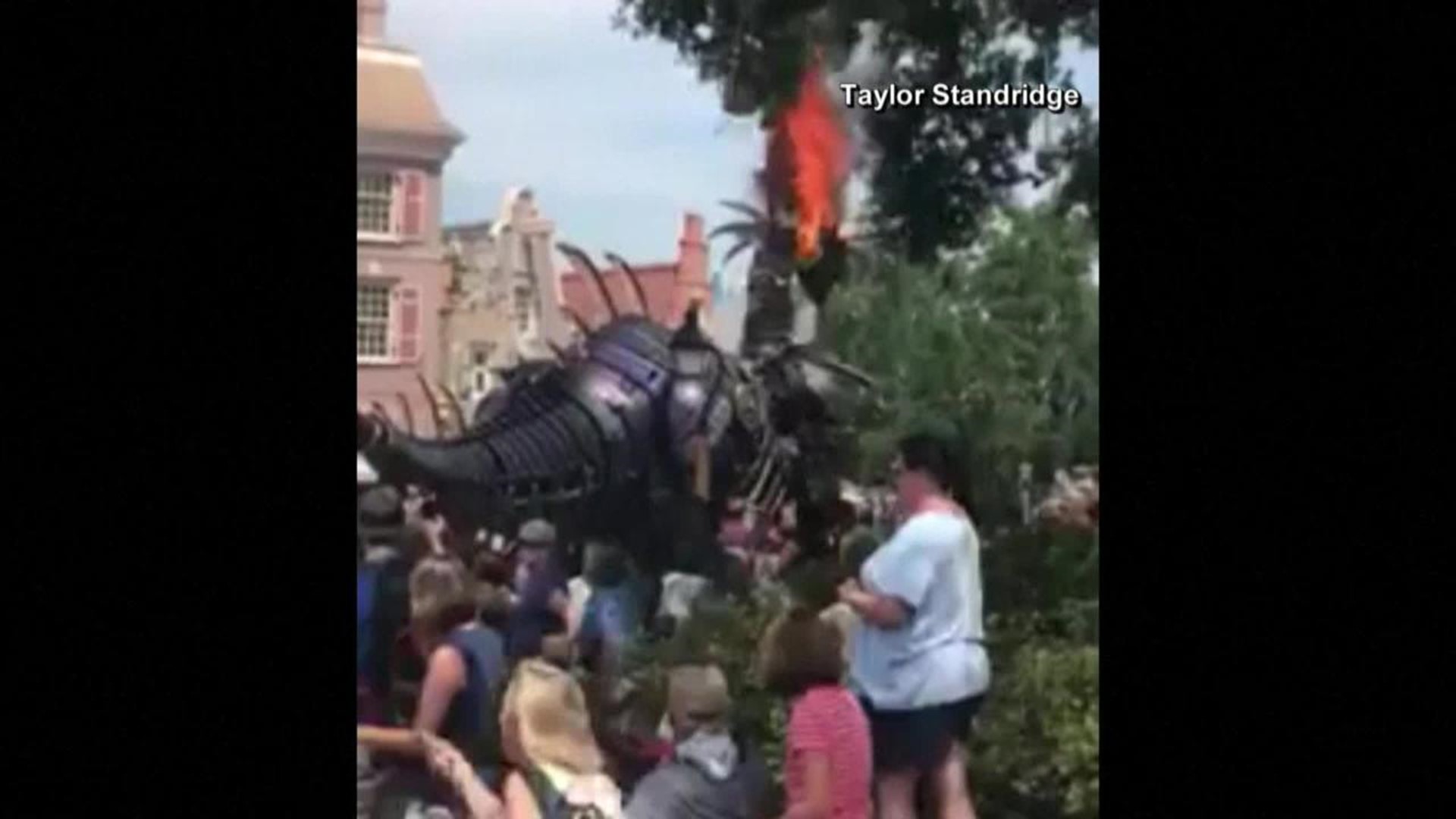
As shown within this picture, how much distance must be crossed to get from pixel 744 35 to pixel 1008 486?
3.82 feet

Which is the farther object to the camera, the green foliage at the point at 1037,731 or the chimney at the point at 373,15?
the green foliage at the point at 1037,731

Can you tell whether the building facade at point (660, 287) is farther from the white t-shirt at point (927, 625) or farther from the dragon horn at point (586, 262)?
the white t-shirt at point (927, 625)

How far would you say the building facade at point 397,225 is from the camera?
18.4 ft

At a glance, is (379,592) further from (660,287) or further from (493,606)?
(660,287)

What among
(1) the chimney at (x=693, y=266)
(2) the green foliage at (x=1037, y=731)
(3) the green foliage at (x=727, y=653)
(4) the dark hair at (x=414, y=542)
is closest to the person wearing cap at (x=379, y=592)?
(4) the dark hair at (x=414, y=542)

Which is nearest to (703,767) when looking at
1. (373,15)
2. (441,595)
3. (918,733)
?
(918,733)

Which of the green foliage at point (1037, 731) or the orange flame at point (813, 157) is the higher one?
the orange flame at point (813, 157)

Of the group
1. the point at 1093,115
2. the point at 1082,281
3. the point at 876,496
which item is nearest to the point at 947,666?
the point at 876,496

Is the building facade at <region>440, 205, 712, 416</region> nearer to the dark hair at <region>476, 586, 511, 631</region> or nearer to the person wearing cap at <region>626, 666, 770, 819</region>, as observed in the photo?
the dark hair at <region>476, 586, 511, 631</region>

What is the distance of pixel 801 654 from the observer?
571 cm

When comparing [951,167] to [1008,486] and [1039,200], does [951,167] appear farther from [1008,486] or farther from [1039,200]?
[1008,486]

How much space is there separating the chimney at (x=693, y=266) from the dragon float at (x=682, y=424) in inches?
1.6

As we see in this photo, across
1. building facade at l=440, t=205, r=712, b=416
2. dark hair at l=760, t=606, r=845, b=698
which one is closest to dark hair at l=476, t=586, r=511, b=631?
building facade at l=440, t=205, r=712, b=416

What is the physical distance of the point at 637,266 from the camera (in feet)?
18.7
